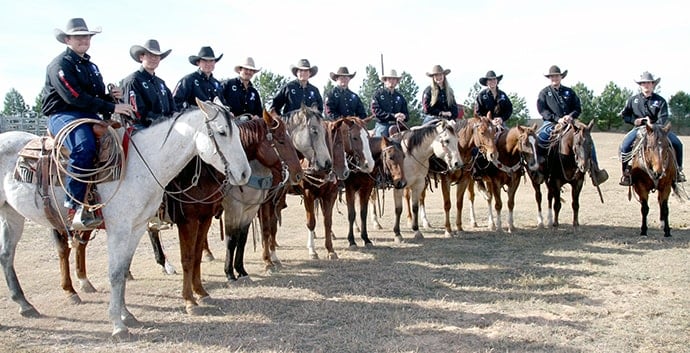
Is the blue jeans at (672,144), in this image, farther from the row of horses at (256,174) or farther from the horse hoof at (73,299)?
the horse hoof at (73,299)

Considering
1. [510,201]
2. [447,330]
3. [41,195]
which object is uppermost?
[41,195]

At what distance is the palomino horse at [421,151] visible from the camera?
10.6 meters

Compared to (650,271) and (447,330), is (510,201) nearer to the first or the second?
(650,271)

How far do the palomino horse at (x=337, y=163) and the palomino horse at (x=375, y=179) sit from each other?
0.51 m

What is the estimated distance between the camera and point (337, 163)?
883cm

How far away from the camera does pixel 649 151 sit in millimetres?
10359

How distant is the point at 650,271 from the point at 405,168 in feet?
15.4

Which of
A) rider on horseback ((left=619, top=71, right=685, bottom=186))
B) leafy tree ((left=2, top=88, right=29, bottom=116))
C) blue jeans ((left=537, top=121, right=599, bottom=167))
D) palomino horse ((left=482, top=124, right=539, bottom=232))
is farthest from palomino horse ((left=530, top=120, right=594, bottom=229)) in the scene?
leafy tree ((left=2, top=88, right=29, bottom=116))

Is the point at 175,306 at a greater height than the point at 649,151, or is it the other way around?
the point at 649,151

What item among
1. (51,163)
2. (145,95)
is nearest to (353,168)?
(145,95)

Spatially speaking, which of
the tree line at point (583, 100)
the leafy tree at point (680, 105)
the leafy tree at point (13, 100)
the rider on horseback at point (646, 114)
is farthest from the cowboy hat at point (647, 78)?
the leafy tree at point (13, 100)

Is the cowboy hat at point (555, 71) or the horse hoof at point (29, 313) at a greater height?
the cowboy hat at point (555, 71)

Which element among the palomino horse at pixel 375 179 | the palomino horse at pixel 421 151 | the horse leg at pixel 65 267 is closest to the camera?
the horse leg at pixel 65 267

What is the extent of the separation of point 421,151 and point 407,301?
15.6 ft
